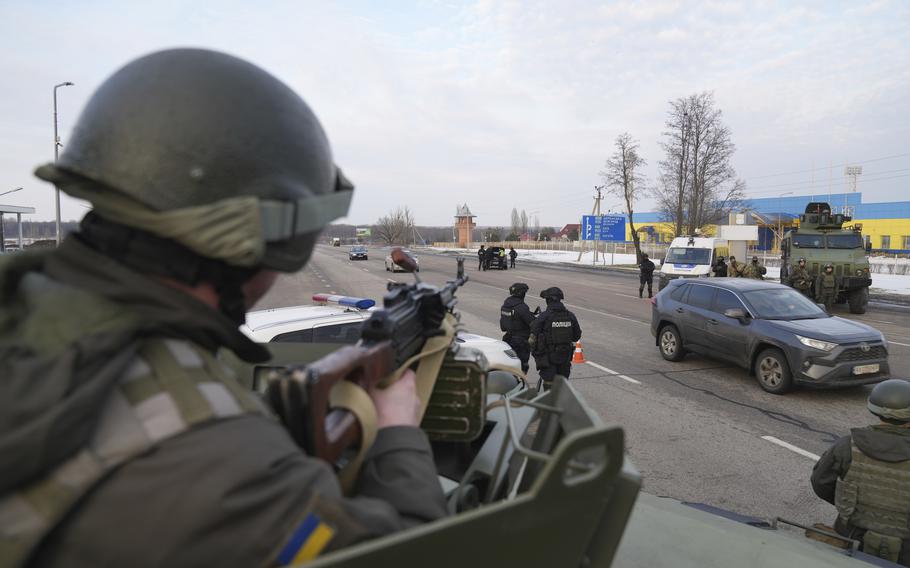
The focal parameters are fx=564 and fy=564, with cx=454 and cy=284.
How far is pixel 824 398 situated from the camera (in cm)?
761

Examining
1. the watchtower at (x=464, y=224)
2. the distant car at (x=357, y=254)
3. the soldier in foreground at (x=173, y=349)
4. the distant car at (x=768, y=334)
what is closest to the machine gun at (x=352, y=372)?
the soldier in foreground at (x=173, y=349)

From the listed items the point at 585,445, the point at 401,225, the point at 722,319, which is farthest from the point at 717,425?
the point at 401,225

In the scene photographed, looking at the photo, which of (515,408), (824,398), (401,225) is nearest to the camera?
(515,408)

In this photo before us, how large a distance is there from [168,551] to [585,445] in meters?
0.70

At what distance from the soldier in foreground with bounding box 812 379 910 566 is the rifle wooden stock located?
308cm

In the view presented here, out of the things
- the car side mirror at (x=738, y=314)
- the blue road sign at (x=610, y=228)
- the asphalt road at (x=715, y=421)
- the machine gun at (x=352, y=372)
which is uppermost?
the blue road sign at (x=610, y=228)

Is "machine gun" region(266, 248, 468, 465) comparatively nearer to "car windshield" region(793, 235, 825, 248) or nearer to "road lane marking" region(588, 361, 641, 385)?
"road lane marking" region(588, 361, 641, 385)

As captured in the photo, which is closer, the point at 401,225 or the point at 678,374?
the point at 678,374

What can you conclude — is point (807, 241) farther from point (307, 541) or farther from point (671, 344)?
point (307, 541)

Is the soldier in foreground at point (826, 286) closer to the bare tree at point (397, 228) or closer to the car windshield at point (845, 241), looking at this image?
the car windshield at point (845, 241)

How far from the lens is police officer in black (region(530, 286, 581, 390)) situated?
729cm

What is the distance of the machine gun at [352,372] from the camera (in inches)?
44.0

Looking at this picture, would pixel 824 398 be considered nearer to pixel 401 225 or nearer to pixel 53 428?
pixel 53 428

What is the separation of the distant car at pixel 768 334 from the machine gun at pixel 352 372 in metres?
7.31
